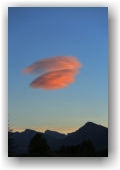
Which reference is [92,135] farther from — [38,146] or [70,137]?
[38,146]

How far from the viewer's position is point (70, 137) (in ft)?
6.80

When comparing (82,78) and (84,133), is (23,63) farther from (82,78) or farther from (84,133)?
(84,133)

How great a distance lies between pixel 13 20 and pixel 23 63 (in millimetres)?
339

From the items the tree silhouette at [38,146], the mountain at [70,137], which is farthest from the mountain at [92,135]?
the tree silhouette at [38,146]

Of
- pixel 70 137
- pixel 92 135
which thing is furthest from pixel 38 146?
pixel 92 135

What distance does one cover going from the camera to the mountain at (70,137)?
2.05 meters

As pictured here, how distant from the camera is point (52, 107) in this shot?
2072 mm

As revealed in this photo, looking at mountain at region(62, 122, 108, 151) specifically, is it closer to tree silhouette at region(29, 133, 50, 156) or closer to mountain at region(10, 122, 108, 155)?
mountain at region(10, 122, 108, 155)

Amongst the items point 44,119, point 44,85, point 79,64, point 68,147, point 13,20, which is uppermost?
point 13,20

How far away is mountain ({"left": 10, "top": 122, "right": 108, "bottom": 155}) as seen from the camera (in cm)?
205

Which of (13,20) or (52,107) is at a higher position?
(13,20)

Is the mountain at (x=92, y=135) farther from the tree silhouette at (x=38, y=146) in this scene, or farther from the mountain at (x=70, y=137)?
the tree silhouette at (x=38, y=146)

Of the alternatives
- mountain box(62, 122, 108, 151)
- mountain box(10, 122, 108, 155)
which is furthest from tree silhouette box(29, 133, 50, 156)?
mountain box(62, 122, 108, 151)

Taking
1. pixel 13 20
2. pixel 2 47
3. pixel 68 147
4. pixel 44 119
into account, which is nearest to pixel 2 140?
pixel 44 119
